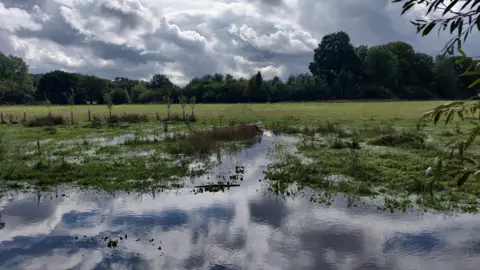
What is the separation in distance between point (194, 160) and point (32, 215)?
10.3 meters

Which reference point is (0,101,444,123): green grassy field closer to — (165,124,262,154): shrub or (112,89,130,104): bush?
(165,124,262,154): shrub

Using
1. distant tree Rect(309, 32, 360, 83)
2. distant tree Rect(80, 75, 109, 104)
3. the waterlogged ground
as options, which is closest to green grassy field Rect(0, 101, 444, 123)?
the waterlogged ground

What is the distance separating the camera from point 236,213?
12648mm

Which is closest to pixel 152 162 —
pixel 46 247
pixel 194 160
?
pixel 194 160

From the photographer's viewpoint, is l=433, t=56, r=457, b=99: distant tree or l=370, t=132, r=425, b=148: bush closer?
l=370, t=132, r=425, b=148: bush

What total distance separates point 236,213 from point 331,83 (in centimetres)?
10569

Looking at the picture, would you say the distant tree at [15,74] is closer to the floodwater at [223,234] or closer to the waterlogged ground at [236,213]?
the waterlogged ground at [236,213]

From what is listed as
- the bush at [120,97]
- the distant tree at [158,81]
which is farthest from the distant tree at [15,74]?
the distant tree at [158,81]

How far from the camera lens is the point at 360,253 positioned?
9.48 meters

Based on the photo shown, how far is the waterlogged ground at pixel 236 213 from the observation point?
369 inches

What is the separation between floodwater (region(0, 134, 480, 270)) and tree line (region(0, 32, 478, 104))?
89.2m

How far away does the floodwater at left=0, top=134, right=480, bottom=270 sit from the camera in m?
9.18

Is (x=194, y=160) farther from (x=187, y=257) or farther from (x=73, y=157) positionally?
(x=187, y=257)

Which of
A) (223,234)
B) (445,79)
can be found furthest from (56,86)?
(223,234)
